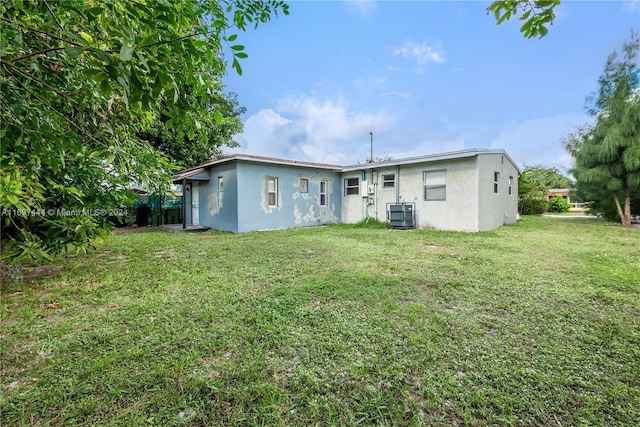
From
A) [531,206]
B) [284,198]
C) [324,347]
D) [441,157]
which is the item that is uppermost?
[441,157]

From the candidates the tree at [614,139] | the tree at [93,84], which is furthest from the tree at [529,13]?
the tree at [614,139]

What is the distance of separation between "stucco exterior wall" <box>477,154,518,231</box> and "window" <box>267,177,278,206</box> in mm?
6922

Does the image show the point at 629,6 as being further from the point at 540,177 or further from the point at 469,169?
the point at 540,177

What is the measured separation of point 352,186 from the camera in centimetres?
1222

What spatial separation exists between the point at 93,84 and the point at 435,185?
962cm

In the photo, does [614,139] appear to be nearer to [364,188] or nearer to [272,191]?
[364,188]

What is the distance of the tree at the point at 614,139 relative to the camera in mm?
10148

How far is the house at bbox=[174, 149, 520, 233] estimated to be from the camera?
30.0 feet

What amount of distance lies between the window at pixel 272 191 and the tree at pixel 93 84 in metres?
6.89

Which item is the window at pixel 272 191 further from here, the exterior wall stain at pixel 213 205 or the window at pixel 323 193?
the window at pixel 323 193

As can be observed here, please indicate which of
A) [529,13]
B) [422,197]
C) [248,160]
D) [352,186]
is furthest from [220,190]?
[529,13]

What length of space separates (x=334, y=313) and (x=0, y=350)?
2.68 meters

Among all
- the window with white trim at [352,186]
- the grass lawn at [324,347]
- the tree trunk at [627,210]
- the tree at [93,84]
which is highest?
the window with white trim at [352,186]

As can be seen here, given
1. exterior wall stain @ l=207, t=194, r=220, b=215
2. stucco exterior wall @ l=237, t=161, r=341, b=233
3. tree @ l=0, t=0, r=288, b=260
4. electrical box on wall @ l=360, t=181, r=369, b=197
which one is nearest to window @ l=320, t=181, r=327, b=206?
stucco exterior wall @ l=237, t=161, r=341, b=233
